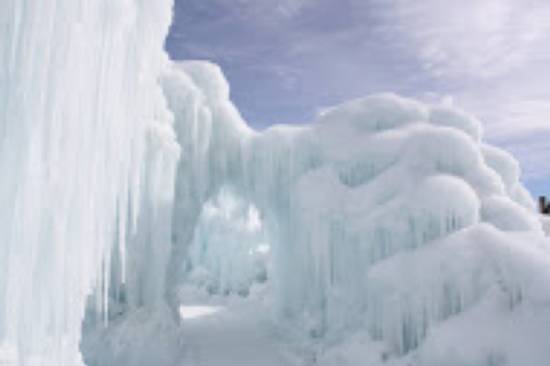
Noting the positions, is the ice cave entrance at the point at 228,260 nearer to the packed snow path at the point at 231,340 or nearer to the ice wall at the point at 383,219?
the packed snow path at the point at 231,340

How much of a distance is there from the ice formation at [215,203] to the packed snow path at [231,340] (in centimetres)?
102

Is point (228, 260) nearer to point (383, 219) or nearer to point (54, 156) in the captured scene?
point (383, 219)

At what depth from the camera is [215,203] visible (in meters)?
20.8

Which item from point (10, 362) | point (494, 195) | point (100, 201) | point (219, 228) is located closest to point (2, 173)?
point (100, 201)

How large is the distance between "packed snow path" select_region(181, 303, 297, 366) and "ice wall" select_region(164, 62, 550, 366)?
1250 millimetres

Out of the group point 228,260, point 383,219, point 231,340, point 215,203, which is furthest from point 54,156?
point 228,260

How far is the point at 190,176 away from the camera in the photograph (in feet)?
54.7

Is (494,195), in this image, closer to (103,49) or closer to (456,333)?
(456,333)

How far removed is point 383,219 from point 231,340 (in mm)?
7315

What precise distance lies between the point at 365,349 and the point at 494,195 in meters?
5.49

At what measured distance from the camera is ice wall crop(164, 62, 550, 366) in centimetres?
1049

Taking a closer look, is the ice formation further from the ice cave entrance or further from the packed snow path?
the ice cave entrance

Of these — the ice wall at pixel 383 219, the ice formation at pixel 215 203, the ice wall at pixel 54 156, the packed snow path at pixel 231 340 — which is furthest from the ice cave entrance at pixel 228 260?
the ice wall at pixel 54 156

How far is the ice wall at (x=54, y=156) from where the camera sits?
5.71m
